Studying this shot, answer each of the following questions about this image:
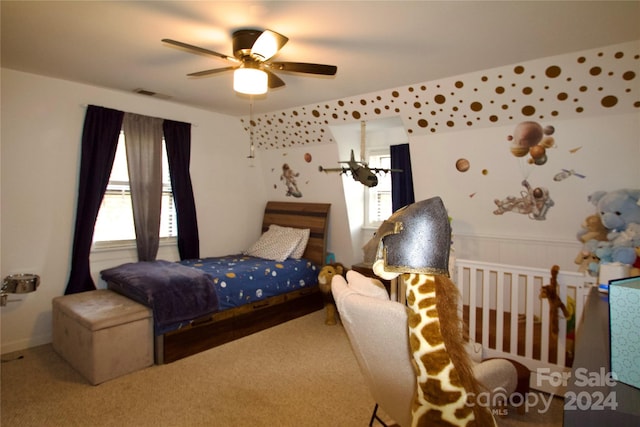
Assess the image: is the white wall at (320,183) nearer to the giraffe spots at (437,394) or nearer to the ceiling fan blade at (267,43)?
the ceiling fan blade at (267,43)

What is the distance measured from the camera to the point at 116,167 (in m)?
3.66

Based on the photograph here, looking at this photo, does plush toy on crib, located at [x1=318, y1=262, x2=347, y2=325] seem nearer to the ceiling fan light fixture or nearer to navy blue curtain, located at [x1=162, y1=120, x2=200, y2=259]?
navy blue curtain, located at [x1=162, y1=120, x2=200, y2=259]

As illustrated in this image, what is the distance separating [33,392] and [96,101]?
2.55 m

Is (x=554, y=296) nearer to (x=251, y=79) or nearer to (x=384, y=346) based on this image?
(x=384, y=346)

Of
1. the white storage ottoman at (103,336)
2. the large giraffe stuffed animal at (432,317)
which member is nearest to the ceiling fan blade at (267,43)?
the large giraffe stuffed animal at (432,317)

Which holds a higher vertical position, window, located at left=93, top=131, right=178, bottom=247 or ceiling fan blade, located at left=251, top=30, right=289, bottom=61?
ceiling fan blade, located at left=251, top=30, right=289, bottom=61

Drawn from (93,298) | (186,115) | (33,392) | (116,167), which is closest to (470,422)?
(33,392)

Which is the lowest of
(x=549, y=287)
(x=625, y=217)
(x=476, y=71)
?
(x=549, y=287)

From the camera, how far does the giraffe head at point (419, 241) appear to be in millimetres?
1277

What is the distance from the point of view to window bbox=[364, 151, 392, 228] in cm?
467

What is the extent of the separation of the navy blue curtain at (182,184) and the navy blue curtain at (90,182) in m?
0.63

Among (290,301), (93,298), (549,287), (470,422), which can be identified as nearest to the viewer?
(470,422)

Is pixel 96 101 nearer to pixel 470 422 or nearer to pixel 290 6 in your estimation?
pixel 290 6

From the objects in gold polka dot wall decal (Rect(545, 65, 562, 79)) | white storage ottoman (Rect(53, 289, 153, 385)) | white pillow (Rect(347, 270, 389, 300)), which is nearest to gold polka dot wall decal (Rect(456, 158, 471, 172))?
gold polka dot wall decal (Rect(545, 65, 562, 79))
